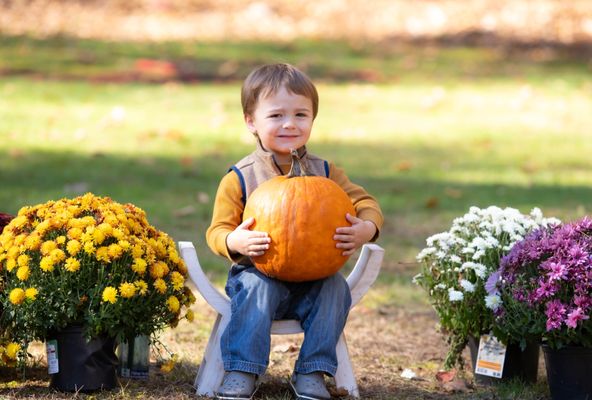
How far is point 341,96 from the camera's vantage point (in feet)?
42.9

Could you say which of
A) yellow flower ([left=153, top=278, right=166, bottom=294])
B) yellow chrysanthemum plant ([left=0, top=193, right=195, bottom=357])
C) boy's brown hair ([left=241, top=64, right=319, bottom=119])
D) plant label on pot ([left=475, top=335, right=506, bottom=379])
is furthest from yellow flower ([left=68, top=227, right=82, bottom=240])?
plant label on pot ([left=475, top=335, right=506, bottom=379])

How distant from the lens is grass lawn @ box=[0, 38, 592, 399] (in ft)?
24.8

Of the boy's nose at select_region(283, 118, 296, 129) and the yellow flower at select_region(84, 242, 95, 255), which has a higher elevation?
the boy's nose at select_region(283, 118, 296, 129)

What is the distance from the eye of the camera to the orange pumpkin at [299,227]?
3824 millimetres

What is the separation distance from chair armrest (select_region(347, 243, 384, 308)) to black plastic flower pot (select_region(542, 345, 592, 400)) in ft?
2.46

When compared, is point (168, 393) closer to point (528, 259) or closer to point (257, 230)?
point (257, 230)

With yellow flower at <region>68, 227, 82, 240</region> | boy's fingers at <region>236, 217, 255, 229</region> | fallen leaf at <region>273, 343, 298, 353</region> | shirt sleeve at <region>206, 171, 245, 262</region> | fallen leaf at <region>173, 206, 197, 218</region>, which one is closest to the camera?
yellow flower at <region>68, 227, 82, 240</region>

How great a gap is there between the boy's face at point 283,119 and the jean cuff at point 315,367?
0.89m

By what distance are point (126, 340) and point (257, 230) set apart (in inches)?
26.1

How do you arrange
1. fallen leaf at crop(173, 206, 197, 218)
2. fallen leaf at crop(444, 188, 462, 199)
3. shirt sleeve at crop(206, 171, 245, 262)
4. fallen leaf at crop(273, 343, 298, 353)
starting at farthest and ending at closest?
fallen leaf at crop(444, 188, 462, 199)
fallen leaf at crop(173, 206, 197, 218)
fallen leaf at crop(273, 343, 298, 353)
shirt sleeve at crop(206, 171, 245, 262)

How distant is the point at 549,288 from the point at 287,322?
101 centimetres

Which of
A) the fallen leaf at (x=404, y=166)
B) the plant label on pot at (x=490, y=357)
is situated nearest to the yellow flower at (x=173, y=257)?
the plant label on pot at (x=490, y=357)

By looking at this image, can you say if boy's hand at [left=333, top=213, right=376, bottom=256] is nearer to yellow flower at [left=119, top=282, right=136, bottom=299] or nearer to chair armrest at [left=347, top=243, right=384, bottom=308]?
chair armrest at [left=347, top=243, right=384, bottom=308]

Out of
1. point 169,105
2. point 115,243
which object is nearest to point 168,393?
point 115,243
